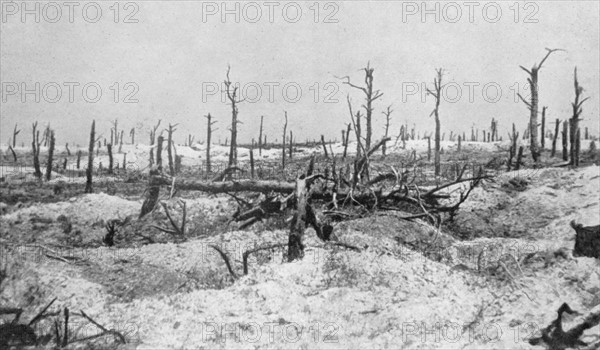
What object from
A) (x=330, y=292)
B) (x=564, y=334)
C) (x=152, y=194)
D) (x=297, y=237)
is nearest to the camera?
(x=564, y=334)

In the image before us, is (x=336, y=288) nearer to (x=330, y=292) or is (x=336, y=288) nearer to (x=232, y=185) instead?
(x=330, y=292)

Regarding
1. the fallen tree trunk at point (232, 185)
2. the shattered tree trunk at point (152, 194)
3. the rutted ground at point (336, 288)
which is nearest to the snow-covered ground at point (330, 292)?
the rutted ground at point (336, 288)

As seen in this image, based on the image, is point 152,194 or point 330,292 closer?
point 330,292

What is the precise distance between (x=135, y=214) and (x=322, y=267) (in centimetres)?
697

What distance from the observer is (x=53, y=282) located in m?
6.16

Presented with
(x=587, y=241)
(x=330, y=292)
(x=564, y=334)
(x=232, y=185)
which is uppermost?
(x=232, y=185)

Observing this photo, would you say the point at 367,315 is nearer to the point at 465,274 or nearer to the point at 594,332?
the point at 465,274

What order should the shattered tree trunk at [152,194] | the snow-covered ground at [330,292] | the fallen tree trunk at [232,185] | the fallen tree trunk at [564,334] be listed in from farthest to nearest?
1. the shattered tree trunk at [152,194]
2. the fallen tree trunk at [232,185]
3. the snow-covered ground at [330,292]
4. the fallen tree trunk at [564,334]

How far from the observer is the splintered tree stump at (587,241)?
697cm

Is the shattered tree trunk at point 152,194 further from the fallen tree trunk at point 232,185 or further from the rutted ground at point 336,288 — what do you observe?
the rutted ground at point 336,288

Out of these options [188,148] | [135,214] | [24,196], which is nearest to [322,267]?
[135,214]

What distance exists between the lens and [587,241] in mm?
7172

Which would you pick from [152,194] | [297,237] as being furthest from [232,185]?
[297,237]

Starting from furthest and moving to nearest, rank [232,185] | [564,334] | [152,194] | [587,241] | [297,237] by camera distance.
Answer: [152,194] < [232,185] < [587,241] < [297,237] < [564,334]
